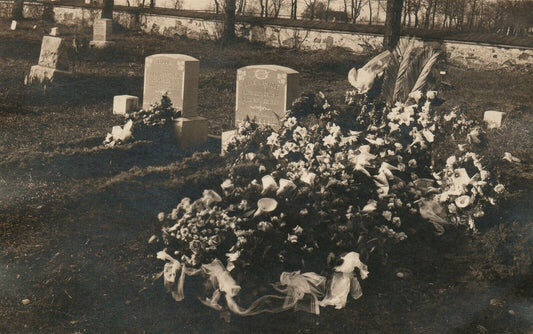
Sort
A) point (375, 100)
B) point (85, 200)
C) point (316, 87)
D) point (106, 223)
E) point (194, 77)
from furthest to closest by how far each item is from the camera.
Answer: point (316, 87)
point (194, 77)
point (375, 100)
point (85, 200)
point (106, 223)

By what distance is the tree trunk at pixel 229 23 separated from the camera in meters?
21.2

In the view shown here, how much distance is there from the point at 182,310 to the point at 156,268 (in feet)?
2.14

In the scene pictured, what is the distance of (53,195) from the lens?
6.93 metres

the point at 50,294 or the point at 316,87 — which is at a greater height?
the point at 316,87

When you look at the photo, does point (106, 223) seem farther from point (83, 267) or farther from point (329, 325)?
point (329, 325)

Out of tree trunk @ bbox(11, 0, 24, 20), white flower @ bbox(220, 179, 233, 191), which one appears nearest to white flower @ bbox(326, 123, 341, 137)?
white flower @ bbox(220, 179, 233, 191)

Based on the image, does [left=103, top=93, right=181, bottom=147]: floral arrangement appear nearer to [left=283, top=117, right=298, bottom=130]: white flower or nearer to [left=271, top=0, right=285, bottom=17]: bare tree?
[left=283, top=117, right=298, bottom=130]: white flower

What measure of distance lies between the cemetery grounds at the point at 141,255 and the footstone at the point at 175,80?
0.87 metres

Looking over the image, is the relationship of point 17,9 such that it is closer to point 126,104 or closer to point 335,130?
point 126,104

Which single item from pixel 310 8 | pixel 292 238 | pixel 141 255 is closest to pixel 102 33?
pixel 310 8

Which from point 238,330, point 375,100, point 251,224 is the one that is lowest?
point 238,330

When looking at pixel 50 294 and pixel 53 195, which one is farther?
pixel 53 195

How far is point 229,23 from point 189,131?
11.9 m

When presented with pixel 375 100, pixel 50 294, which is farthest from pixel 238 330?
pixel 375 100
